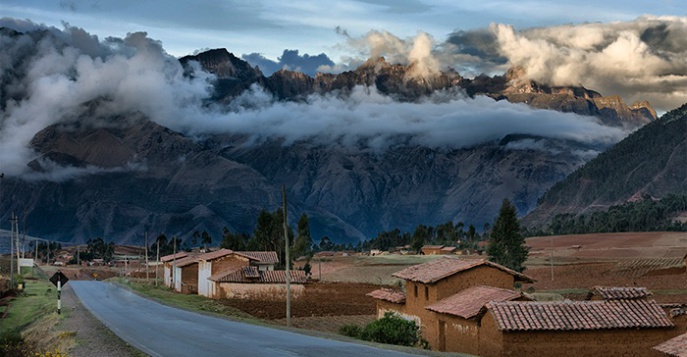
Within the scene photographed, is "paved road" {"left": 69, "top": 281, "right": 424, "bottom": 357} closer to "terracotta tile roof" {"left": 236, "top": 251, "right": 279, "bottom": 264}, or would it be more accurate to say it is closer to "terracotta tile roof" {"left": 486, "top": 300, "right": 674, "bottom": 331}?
"terracotta tile roof" {"left": 486, "top": 300, "right": 674, "bottom": 331}

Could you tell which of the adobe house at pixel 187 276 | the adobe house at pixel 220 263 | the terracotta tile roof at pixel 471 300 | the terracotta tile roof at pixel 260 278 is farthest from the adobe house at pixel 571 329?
the adobe house at pixel 187 276

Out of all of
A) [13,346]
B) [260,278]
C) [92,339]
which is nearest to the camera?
[92,339]

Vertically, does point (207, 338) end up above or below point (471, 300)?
below

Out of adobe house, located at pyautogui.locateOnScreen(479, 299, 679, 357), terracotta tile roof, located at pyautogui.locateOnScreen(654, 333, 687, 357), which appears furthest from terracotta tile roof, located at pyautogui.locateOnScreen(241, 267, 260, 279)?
terracotta tile roof, located at pyautogui.locateOnScreen(654, 333, 687, 357)

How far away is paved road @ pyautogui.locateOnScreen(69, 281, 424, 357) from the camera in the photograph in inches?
1319

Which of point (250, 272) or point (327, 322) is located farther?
point (250, 272)

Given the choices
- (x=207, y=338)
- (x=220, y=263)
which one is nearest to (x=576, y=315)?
(x=207, y=338)

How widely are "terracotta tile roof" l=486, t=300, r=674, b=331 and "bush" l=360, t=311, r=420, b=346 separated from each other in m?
7.44

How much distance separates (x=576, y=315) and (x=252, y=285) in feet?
173

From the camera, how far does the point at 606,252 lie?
6540 inches

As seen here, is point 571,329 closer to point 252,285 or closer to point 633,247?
point 252,285

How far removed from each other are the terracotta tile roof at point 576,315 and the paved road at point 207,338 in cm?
733

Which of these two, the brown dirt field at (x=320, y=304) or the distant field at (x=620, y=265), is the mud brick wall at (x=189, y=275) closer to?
the brown dirt field at (x=320, y=304)

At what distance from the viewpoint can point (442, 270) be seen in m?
53.5
